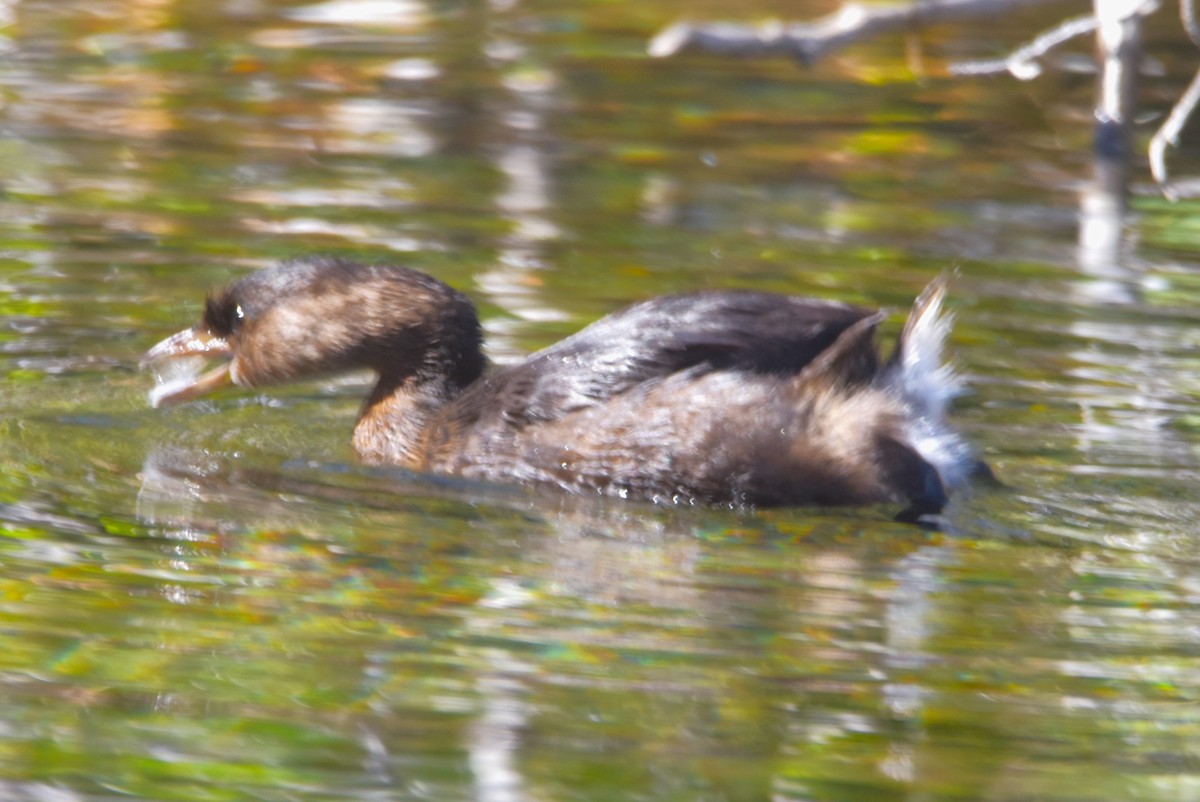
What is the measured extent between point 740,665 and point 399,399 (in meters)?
2.32

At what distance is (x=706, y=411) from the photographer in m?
6.22

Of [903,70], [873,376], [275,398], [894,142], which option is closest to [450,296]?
[275,398]

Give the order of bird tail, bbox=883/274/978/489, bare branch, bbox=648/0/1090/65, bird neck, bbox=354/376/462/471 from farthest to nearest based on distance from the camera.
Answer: bird neck, bbox=354/376/462/471 < bird tail, bbox=883/274/978/489 < bare branch, bbox=648/0/1090/65

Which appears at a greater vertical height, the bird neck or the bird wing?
the bird wing

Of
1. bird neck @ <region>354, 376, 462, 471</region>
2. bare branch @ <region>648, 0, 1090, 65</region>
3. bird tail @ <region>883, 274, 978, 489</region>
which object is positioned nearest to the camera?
bare branch @ <region>648, 0, 1090, 65</region>

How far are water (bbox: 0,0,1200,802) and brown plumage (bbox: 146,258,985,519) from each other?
122 millimetres

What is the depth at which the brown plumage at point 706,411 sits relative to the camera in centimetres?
618

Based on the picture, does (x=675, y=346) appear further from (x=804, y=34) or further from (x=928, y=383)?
(x=804, y=34)

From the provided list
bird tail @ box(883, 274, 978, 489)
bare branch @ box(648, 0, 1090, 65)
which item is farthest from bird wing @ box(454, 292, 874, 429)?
bare branch @ box(648, 0, 1090, 65)

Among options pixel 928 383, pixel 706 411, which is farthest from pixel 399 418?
pixel 928 383

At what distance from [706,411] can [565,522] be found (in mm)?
539

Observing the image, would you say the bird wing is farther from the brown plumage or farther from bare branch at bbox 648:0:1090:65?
bare branch at bbox 648:0:1090:65

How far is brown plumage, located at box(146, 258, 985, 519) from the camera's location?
6.18m

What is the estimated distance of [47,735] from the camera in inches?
179
